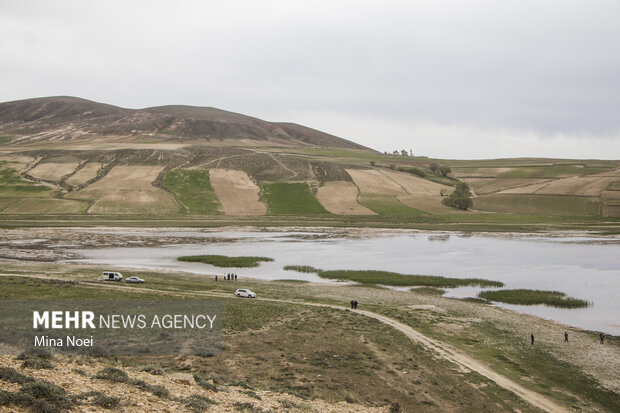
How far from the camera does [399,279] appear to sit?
68.4 meters

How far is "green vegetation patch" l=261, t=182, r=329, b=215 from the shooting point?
168000 millimetres

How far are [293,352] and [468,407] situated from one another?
12.4 meters

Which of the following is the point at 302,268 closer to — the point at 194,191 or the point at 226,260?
the point at 226,260

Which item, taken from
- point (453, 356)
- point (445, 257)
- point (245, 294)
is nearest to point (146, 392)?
point (453, 356)

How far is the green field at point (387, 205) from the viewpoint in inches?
6467

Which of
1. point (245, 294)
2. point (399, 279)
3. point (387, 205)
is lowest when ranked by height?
point (399, 279)

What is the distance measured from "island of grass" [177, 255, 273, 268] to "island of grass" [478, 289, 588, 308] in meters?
39.8

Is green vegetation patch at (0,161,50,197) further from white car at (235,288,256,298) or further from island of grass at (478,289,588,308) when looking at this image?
island of grass at (478,289,588,308)

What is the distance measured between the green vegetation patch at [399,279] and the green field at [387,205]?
93041 millimetres

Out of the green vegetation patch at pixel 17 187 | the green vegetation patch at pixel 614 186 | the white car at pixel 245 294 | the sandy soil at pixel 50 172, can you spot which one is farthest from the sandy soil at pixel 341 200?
the white car at pixel 245 294

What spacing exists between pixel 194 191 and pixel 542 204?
13623 cm

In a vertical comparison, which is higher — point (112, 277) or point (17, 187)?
point (17, 187)

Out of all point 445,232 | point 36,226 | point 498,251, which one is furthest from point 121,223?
point 498,251

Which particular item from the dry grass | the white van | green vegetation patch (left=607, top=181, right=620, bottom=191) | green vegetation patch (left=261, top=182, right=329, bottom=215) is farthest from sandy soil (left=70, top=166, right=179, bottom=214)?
green vegetation patch (left=607, top=181, right=620, bottom=191)
